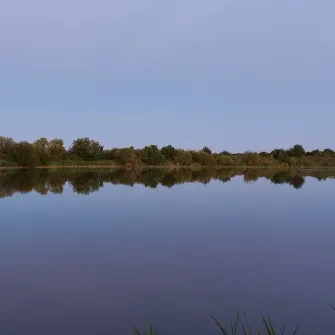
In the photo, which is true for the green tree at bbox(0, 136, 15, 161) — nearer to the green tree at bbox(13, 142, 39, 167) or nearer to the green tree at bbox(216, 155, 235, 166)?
the green tree at bbox(13, 142, 39, 167)

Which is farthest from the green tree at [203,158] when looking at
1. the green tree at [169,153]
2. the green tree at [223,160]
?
the green tree at [169,153]

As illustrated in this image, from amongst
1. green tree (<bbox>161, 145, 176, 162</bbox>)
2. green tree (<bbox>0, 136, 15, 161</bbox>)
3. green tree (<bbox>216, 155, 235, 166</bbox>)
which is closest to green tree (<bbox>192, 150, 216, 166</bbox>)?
green tree (<bbox>216, 155, 235, 166</bbox>)

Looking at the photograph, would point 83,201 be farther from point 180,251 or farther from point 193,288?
point 193,288

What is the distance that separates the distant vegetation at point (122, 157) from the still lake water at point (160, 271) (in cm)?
3950

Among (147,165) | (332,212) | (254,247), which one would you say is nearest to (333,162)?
(147,165)

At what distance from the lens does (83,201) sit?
15297mm

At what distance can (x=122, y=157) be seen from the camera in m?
57.6

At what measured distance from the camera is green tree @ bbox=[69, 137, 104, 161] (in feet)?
189

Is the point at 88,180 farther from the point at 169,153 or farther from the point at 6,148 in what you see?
the point at 169,153

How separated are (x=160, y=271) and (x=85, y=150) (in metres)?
53.5

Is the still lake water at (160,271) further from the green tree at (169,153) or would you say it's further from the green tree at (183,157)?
the green tree at (169,153)

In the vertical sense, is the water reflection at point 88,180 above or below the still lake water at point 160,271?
above

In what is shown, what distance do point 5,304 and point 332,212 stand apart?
11.3 m

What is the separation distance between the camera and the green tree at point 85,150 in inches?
2272
